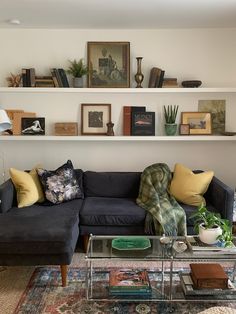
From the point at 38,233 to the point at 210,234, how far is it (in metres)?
1.33

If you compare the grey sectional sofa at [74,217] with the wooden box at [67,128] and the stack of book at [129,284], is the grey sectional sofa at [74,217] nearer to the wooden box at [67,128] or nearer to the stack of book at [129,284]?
the stack of book at [129,284]

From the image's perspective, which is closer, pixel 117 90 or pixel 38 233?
pixel 38 233

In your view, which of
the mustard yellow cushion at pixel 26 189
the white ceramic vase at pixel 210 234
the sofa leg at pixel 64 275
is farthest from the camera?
the mustard yellow cushion at pixel 26 189

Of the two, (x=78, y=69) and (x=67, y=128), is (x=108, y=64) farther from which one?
(x=67, y=128)

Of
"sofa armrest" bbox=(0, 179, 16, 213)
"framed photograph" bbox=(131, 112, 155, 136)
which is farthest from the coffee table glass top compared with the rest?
"framed photograph" bbox=(131, 112, 155, 136)

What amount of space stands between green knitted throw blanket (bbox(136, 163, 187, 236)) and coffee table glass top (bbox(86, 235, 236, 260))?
475 mm

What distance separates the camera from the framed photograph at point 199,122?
3.95 metres

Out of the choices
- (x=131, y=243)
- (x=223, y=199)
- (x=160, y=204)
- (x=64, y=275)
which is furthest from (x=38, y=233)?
(x=223, y=199)

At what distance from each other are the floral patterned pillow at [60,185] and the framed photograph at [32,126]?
1.96ft

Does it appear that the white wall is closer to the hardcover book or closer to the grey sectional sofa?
the grey sectional sofa

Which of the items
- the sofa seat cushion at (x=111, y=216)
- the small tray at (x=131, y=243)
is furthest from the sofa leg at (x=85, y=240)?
the small tray at (x=131, y=243)

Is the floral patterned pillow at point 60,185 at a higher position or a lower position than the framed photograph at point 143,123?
lower

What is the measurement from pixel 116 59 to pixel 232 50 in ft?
4.69

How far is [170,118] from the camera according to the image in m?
3.91
